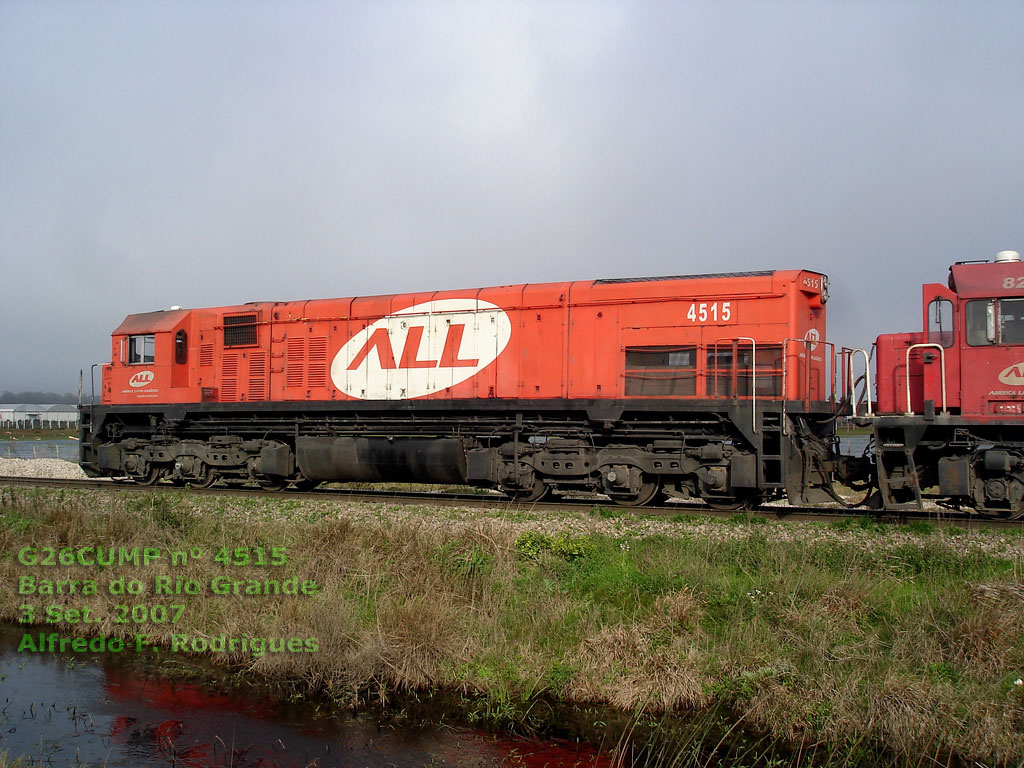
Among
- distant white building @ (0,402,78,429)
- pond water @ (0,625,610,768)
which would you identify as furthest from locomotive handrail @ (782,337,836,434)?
distant white building @ (0,402,78,429)

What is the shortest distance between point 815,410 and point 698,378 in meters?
1.79

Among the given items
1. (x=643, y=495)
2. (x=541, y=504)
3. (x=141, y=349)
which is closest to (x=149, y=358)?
(x=141, y=349)

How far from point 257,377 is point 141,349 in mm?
2897

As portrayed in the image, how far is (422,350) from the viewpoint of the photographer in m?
14.5

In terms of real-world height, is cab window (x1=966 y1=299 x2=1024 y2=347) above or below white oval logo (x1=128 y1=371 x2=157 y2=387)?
above

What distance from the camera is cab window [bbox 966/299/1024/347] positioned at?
10852 millimetres

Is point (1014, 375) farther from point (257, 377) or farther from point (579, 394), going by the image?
point (257, 377)

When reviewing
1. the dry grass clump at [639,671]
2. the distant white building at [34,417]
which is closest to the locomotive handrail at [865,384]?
the dry grass clump at [639,671]

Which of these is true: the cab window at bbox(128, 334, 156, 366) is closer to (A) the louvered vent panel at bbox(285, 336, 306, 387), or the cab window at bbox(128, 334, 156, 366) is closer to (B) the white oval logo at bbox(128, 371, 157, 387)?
(B) the white oval logo at bbox(128, 371, 157, 387)

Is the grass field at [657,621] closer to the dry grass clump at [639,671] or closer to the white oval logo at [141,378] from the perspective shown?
the dry grass clump at [639,671]

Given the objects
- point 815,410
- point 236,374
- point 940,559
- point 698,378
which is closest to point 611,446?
point 698,378

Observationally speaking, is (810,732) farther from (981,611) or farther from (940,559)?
(940,559)

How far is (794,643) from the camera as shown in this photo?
692cm

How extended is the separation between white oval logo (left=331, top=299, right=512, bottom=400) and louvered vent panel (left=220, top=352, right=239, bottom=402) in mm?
2435
